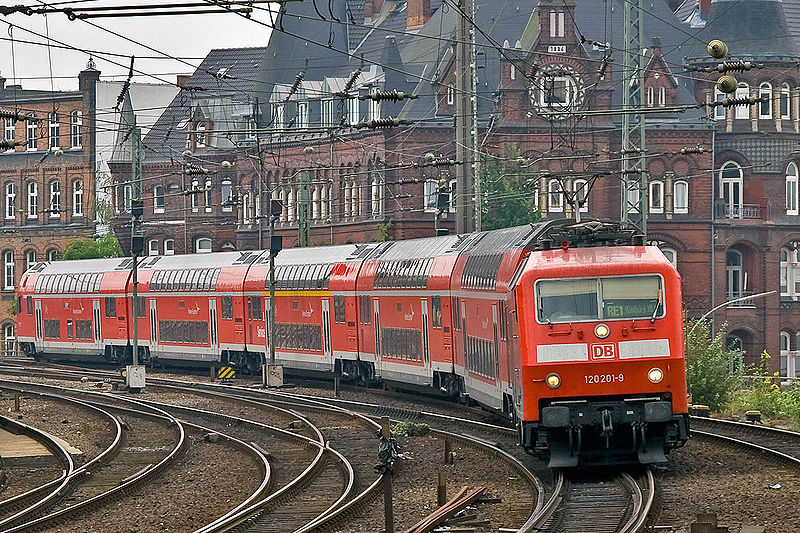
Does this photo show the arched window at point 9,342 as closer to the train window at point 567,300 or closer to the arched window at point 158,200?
the arched window at point 158,200

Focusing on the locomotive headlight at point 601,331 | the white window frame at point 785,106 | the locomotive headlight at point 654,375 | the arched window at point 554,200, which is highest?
the white window frame at point 785,106

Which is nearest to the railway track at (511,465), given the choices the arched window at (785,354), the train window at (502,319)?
the train window at (502,319)

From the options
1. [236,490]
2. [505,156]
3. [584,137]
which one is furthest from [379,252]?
[584,137]

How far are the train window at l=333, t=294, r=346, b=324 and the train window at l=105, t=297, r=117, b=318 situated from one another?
15.6m

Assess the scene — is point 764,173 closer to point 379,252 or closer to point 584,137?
point 584,137

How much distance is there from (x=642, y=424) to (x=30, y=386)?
30042 mm

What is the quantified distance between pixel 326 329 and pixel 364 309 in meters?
3.35

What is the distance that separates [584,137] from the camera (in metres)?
72.6

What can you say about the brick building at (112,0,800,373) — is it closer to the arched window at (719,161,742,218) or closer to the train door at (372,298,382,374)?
the arched window at (719,161,742,218)

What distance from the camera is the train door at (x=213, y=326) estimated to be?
4897cm

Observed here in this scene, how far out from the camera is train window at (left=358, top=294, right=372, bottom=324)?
3828 centimetres

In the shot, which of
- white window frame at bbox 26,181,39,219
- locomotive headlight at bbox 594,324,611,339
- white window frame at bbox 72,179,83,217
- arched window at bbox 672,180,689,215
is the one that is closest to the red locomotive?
locomotive headlight at bbox 594,324,611,339

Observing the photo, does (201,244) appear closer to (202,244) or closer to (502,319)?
(202,244)

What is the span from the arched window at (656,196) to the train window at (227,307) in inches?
1184
